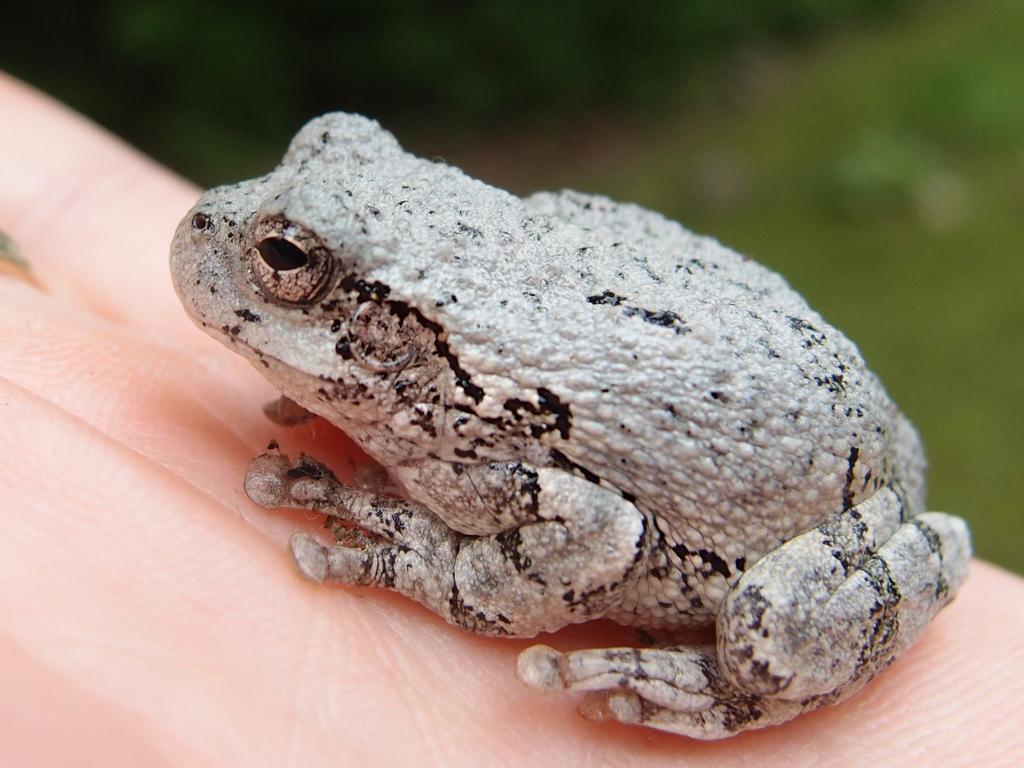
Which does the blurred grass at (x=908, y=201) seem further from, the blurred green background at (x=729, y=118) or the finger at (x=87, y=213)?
the finger at (x=87, y=213)

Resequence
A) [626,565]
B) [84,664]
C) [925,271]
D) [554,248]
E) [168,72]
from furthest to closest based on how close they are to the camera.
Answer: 1. [925,271]
2. [168,72]
3. [554,248]
4. [626,565]
5. [84,664]

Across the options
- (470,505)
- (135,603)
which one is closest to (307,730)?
(135,603)

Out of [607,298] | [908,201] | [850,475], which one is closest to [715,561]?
[850,475]

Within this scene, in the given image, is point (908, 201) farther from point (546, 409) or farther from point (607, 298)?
point (546, 409)

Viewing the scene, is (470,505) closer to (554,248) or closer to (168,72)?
(554,248)

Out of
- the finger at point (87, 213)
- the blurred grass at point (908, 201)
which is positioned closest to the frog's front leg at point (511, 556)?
the finger at point (87, 213)

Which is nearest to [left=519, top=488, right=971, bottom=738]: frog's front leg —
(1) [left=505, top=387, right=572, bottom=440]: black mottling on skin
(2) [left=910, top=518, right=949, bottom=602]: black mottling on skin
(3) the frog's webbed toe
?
(3) the frog's webbed toe
